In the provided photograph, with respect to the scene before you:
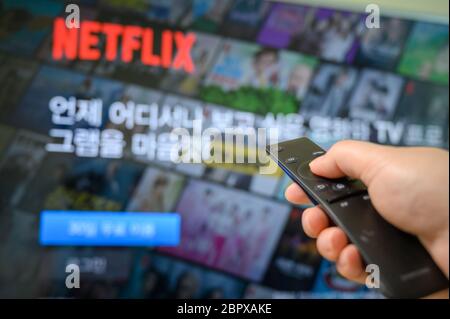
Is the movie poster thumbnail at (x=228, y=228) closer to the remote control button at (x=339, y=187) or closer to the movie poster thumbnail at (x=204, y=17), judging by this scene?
the movie poster thumbnail at (x=204, y=17)

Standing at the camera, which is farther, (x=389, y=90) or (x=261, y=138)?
(x=389, y=90)

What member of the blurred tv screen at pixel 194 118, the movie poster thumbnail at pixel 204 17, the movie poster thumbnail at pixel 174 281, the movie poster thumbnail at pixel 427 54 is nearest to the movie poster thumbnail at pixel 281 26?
Result: the blurred tv screen at pixel 194 118

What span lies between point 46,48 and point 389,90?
39.1 inches

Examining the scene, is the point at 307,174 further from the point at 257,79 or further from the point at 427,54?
the point at 427,54

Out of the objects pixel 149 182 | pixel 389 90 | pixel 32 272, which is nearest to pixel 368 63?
pixel 389 90

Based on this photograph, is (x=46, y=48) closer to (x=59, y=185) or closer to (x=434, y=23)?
(x=59, y=185)

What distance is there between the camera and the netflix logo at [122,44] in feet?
4.13

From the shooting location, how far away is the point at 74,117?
1.24 meters

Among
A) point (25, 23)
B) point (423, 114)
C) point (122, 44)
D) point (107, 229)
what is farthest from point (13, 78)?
point (423, 114)

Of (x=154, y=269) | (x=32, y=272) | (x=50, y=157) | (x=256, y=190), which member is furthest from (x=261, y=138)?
(x=32, y=272)

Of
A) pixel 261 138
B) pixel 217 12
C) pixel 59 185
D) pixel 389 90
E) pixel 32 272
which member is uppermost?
pixel 217 12

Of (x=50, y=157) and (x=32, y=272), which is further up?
(x=50, y=157)

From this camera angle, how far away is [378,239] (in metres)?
0.53

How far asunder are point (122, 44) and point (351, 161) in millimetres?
894
